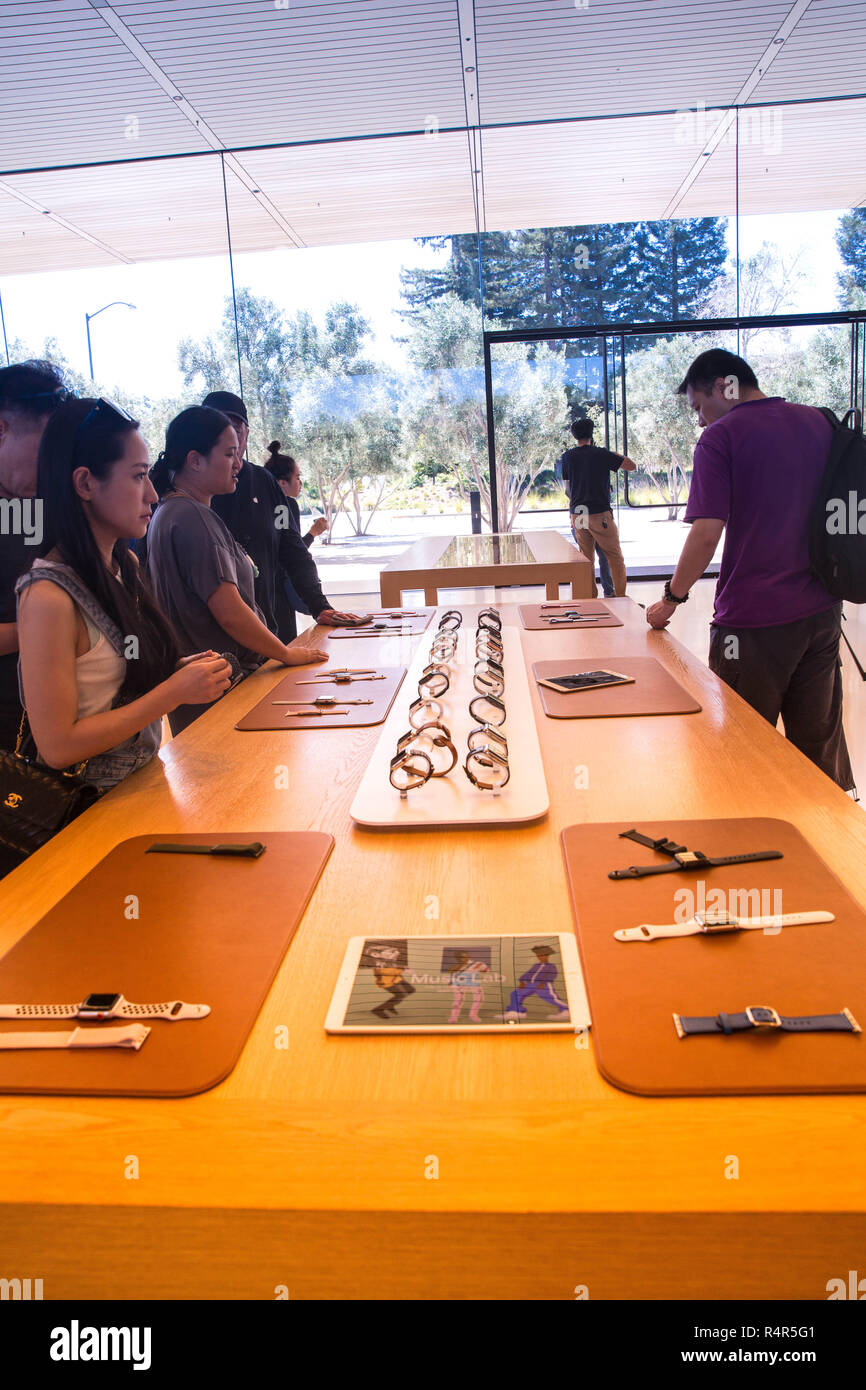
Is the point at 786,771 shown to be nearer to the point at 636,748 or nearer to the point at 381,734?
the point at 636,748

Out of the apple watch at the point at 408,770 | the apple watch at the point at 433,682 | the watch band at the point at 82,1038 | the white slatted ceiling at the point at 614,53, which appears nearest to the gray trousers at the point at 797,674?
the apple watch at the point at 433,682

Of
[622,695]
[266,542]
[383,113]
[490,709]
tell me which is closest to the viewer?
[490,709]

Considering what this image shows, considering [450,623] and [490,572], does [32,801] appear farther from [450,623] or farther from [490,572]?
[490,572]

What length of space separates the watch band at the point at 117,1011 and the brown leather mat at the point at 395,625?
2163 millimetres

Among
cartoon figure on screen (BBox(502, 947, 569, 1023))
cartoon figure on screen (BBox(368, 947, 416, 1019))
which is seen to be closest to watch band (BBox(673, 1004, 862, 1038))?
cartoon figure on screen (BBox(502, 947, 569, 1023))

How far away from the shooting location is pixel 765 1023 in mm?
874

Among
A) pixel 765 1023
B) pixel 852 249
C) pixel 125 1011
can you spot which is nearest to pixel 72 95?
pixel 852 249

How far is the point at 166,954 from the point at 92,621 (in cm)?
80

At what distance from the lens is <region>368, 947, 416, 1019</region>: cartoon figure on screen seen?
959 mm

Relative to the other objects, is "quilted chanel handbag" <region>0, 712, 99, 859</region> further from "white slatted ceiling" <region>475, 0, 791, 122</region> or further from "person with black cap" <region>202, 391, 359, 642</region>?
"white slatted ceiling" <region>475, 0, 791, 122</region>

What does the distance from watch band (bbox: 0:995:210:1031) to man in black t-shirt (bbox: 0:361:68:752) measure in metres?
1.34

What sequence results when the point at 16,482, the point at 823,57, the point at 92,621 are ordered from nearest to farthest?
the point at 92,621, the point at 16,482, the point at 823,57
